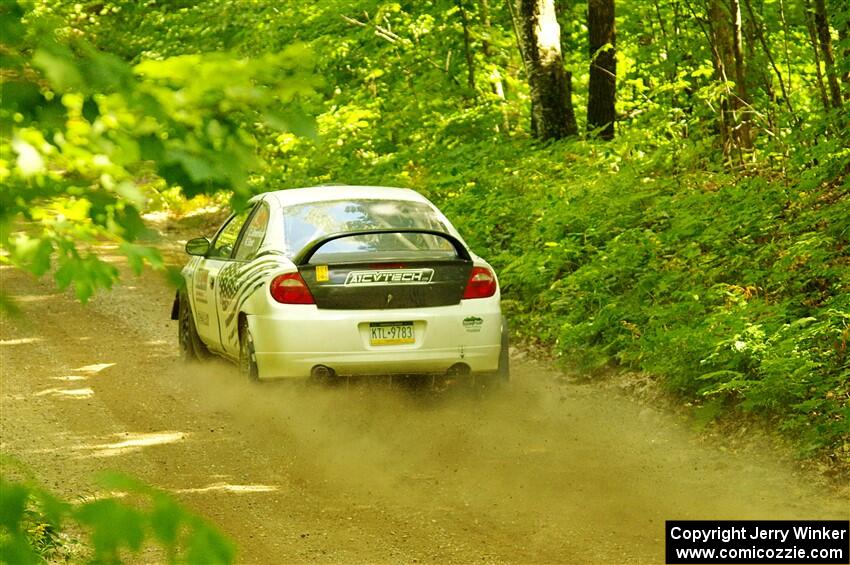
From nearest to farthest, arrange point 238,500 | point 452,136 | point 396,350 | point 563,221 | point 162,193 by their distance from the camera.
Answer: point 162,193 → point 238,500 → point 396,350 → point 563,221 → point 452,136

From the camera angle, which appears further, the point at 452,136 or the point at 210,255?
the point at 452,136

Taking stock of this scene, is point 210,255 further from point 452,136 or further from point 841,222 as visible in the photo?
point 452,136

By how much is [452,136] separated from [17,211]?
1698 cm

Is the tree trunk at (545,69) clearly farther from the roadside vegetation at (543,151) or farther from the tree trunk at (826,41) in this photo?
the tree trunk at (826,41)

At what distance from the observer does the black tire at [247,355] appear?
9.43m

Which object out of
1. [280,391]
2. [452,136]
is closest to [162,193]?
[280,391]

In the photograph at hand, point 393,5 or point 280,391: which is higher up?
point 393,5

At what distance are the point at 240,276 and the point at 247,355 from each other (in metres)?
0.74

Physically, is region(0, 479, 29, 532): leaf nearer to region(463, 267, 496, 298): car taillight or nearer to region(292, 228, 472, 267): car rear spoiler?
region(292, 228, 472, 267): car rear spoiler

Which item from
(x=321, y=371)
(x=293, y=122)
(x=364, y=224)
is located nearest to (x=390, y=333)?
(x=321, y=371)

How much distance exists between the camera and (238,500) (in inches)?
295

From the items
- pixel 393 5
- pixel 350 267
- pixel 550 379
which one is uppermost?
pixel 393 5

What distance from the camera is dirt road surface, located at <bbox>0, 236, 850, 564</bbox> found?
6668 millimetres

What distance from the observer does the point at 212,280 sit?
10867 millimetres
